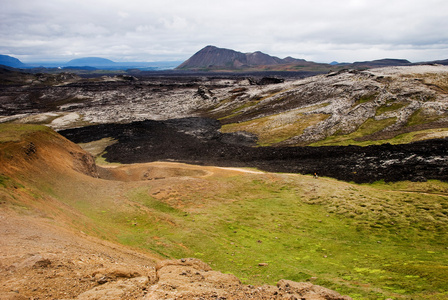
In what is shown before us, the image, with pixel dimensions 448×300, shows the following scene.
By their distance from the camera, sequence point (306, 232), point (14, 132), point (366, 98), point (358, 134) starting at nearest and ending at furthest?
1. point (306, 232)
2. point (14, 132)
3. point (358, 134)
4. point (366, 98)

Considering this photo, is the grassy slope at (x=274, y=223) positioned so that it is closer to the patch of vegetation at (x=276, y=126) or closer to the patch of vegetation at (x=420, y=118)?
the patch of vegetation at (x=420, y=118)

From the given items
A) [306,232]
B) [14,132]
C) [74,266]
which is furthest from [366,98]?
[74,266]

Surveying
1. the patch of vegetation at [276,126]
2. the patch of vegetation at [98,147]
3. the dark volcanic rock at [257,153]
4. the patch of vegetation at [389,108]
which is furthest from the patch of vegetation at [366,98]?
the patch of vegetation at [98,147]

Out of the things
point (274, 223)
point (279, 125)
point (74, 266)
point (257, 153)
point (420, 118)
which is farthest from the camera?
point (279, 125)

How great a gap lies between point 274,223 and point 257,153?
99.4 ft

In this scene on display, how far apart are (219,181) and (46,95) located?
15144 cm

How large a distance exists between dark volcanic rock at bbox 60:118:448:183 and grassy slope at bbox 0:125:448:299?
4.66 m

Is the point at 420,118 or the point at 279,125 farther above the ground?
the point at 420,118

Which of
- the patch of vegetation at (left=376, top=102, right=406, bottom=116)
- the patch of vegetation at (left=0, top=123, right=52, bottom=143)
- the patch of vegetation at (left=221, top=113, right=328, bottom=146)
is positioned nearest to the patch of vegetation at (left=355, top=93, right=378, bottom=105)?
the patch of vegetation at (left=376, top=102, right=406, bottom=116)

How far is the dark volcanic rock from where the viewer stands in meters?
34.4

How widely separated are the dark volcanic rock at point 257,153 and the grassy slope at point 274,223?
466 centimetres

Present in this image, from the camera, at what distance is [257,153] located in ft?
173

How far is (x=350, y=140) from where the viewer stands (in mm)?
53625

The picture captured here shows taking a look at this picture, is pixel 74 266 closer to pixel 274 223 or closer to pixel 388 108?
pixel 274 223
